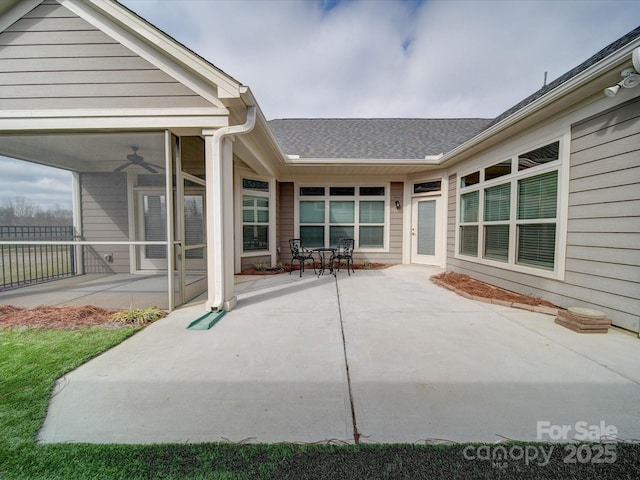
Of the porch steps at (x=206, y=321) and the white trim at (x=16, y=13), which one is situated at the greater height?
the white trim at (x=16, y=13)

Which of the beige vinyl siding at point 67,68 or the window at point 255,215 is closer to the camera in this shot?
the beige vinyl siding at point 67,68

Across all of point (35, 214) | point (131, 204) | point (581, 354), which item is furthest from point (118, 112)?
point (581, 354)

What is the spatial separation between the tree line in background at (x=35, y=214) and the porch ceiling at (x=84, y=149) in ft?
2.03

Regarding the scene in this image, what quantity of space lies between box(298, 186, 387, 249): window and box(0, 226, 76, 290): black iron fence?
4.94 m

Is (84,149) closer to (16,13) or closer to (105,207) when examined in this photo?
(105,207)

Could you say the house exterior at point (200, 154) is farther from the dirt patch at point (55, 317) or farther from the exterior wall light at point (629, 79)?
the dirt patch at point (55, 317)

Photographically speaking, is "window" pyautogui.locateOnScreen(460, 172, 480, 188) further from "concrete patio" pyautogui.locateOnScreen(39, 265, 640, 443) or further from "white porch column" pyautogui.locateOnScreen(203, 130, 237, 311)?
"white porch column" pyautogui.locateOnScreen(203, 130, 237, 311)

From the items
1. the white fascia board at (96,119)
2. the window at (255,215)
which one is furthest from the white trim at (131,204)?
the window at (255,215)

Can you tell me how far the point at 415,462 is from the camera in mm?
1313

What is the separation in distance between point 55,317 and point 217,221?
2.26 meters

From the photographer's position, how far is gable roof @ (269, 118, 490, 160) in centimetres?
695

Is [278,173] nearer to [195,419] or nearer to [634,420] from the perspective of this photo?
[195,419]

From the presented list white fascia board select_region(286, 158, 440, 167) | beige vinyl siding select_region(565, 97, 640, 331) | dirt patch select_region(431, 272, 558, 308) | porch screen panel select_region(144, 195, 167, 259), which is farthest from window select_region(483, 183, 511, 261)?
porch screen panel select_region(144, 195, 167, 259)

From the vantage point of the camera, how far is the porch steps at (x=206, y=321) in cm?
305
